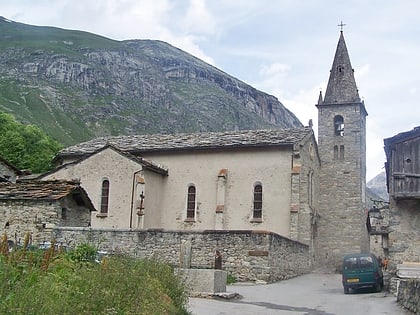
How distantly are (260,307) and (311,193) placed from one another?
2418cm

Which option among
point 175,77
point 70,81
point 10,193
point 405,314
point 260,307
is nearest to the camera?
point 405,314

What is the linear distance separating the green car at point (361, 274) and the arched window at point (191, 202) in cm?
1553

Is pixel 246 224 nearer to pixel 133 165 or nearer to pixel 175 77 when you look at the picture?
pixel 133 165

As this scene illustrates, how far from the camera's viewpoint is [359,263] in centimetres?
2384

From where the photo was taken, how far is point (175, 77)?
179250 millimetres

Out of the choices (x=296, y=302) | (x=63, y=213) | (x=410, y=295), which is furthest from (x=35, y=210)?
(x=410, y=295)

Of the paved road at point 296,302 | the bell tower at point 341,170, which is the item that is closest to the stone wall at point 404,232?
the paved road at point 296,302

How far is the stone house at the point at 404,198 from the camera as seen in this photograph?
985 inches

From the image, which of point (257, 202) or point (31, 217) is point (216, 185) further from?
point (31, 217)

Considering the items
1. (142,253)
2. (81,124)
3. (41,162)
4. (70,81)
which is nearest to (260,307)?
(142,253)

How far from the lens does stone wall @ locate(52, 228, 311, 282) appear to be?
24.4 metres

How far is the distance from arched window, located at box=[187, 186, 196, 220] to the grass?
25737 mm

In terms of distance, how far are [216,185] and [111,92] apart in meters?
115

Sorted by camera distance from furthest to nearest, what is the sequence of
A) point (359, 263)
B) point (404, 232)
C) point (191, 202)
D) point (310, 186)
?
point (310, 186)
point (191, 202)
point (404, 232)
point (359, 263)
